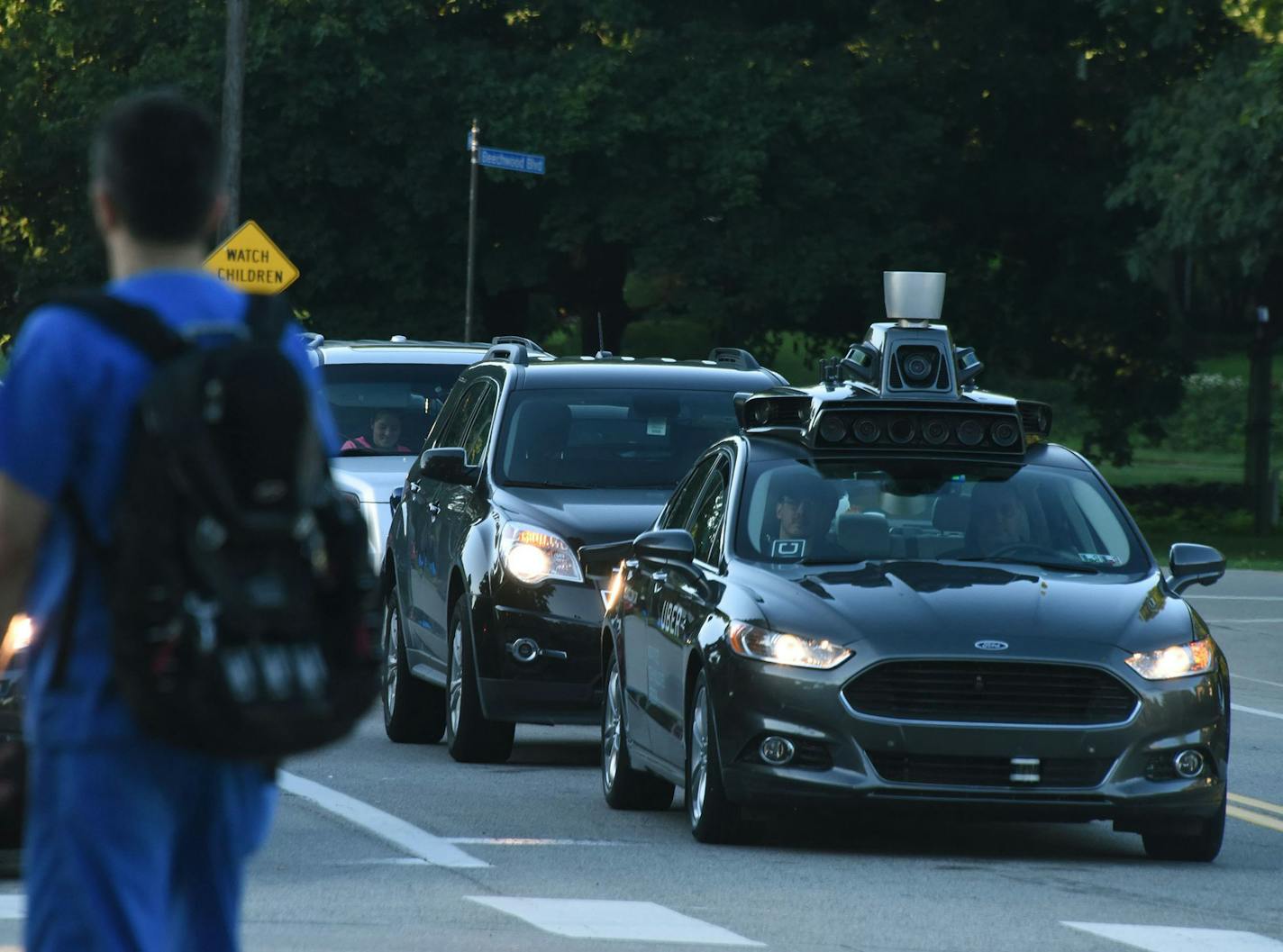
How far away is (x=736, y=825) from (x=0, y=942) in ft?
10.5

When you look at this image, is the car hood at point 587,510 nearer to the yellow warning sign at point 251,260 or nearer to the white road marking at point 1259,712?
the white road marking at point 1259,712

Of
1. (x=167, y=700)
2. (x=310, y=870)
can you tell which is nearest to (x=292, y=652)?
(x=167, y=700)

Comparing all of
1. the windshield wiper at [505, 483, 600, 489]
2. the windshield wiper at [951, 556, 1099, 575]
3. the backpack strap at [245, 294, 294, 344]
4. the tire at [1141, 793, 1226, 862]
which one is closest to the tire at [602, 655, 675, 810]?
the windshield wiper at [951, 556, 1099, 575]

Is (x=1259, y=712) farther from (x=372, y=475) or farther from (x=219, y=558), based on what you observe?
(x=219, y=558)

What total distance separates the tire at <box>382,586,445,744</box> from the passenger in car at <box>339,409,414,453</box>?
145 inches

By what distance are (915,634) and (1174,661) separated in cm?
98

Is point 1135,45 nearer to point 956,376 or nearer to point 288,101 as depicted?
point 288,101

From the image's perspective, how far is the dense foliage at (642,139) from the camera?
38250 millimetres

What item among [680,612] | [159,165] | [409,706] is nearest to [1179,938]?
Answer: [680,612]

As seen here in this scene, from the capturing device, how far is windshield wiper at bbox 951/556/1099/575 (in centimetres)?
1038

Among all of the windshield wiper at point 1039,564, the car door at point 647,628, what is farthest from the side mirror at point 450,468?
the windshield wiper at point 1039,564

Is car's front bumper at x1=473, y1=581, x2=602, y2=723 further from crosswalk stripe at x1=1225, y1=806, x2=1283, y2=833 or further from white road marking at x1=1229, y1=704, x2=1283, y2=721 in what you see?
white road marking at x1=1229, y1=704, x2=1283, y2=721

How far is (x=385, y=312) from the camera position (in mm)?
39969

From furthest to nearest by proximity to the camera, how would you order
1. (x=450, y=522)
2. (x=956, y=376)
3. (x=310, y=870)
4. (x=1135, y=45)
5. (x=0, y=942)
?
(x=1135, y=45), (x=450, y=522), (x=956, y=376), (x=310, y=870), (x=0, y=942)
